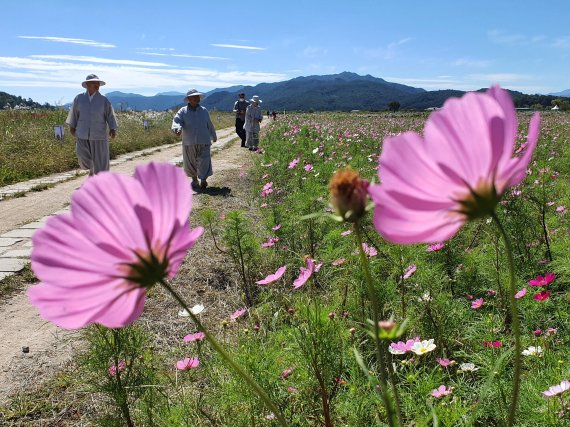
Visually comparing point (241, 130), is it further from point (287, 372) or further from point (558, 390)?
point (558, 390)

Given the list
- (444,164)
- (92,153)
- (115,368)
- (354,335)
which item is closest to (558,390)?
(354,335)

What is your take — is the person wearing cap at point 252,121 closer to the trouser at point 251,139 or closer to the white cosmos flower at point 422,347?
the trouser at point 251,139

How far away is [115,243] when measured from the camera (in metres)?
0.52

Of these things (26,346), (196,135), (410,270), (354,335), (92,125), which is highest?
(92,125)

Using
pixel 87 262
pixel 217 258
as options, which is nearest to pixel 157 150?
pixel 217 258

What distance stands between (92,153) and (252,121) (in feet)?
22.7

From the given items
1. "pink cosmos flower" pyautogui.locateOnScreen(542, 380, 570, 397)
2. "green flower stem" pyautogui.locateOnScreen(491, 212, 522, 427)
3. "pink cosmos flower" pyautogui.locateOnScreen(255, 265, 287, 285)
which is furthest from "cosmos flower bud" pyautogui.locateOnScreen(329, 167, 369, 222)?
"pink cosmos flower" pyautogui.locateOnScreen(255, 265, 287, 285)

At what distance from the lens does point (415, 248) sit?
7.82 feet

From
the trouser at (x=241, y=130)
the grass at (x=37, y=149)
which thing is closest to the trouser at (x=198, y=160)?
the grass at (x=37, y=149)

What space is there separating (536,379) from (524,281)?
1.20 meters

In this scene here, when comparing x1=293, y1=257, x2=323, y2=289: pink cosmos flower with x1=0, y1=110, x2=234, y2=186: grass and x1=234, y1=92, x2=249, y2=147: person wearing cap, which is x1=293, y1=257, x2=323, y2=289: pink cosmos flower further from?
x1=234, y1=92, x2=249, y2=147: person wearing cap

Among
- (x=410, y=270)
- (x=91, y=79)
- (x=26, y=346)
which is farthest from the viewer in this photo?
(x=91, y=79)

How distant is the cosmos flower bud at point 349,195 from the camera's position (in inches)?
22.2

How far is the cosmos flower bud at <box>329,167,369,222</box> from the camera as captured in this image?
56 cm
